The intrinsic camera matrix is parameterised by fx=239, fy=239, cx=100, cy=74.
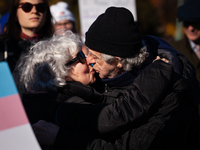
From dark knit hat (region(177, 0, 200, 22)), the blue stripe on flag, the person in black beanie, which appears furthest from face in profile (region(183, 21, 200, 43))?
the blue stripe on flag

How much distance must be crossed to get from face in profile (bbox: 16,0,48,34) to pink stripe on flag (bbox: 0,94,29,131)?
2.11m

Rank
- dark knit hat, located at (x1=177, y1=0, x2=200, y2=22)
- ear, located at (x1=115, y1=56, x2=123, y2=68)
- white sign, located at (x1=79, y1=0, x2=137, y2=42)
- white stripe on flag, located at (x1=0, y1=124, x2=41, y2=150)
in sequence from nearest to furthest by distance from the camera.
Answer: white stripe on flag, located at (x1=0, y1=124, x2=41, y2=150)
ear, located at (x1=115, y1=56, x2=123, y2=68)
dark knit hat, located at (x1=177, y1=0, x2=200, y2=22)
white sign, located at (x1=79, y1=0, x2=137, y2=42)

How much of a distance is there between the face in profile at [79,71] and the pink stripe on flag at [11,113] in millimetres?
1106

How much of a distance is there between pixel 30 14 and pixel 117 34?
1726 millimetres

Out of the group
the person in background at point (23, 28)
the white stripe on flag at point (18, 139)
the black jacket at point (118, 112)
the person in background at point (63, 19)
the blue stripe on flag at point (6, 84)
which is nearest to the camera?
the white stripe on flag at point (18, 139)

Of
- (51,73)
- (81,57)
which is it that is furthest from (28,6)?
(51,73)

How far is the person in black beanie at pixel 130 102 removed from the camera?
5.62 ft

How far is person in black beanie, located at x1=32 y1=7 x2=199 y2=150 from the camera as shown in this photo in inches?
67.5

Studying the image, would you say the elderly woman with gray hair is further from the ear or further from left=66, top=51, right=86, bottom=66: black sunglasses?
the ear

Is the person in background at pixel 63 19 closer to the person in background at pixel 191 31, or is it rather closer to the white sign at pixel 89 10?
the white sign at pixel 89 10

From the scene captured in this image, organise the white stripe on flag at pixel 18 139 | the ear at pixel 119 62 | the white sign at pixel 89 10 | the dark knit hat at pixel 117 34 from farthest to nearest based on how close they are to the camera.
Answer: the white sign at pixel 89 10
the ear at pixel 119 62
the dark knit hat at pixel 117 34
the white stripe on flag at pixel 18 139

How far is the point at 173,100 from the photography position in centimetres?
181

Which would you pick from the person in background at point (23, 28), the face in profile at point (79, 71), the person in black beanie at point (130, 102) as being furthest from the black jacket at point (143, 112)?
the person in background at point (23, 28)

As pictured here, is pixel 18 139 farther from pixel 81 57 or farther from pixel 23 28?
pixel 23 28
